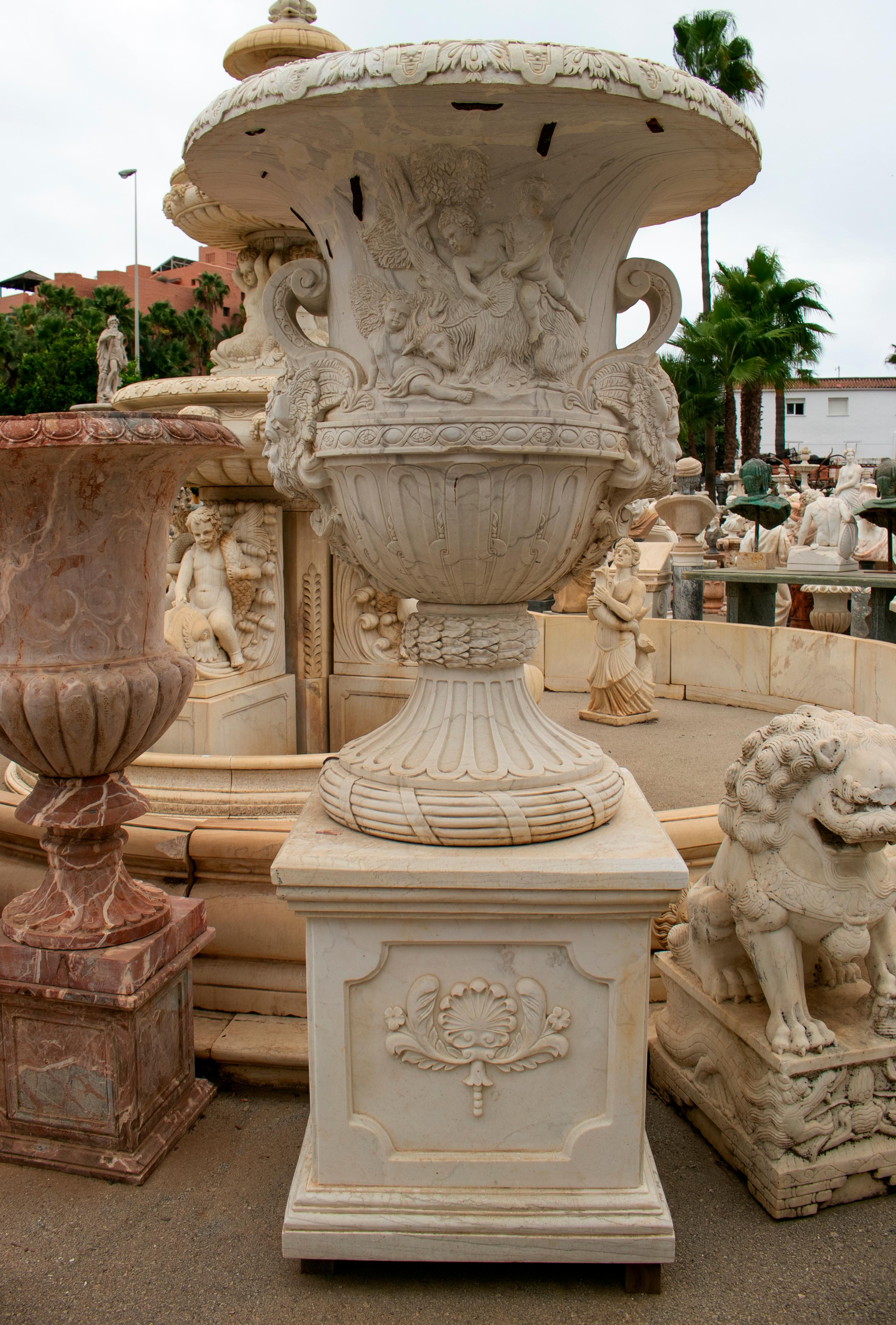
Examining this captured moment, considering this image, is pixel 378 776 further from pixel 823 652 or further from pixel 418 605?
pixel 823 652

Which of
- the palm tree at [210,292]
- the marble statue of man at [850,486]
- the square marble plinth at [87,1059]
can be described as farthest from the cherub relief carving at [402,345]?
the palm tree at [210,292]

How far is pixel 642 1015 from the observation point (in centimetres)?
234

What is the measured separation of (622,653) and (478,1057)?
5.10m

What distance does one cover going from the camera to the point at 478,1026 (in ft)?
7.63

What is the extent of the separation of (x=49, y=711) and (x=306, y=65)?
66.9 inches

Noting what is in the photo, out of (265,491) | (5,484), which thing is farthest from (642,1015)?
(265,491)

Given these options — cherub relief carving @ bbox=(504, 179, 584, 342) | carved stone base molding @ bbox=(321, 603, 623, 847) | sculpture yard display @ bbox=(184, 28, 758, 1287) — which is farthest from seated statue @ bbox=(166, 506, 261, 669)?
cherub relief carving @ bbox=(504, 179, 584, 342)

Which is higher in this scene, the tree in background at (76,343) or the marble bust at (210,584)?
the tree in background at (76,343)

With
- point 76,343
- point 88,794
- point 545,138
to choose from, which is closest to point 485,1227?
point 88,794

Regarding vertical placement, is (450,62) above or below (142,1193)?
above

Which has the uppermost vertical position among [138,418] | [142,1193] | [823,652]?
[138,418]

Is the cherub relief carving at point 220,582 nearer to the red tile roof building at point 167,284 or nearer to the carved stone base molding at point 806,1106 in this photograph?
the carved stone base molding at point 806,1106

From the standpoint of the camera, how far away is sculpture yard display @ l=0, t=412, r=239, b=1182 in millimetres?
2637

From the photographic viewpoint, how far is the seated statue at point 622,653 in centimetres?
717
